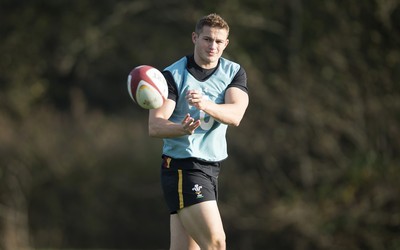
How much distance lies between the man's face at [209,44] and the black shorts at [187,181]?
2.47 feet

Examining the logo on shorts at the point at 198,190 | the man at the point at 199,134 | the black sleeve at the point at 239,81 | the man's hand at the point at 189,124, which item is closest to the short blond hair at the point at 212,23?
the man at the point at 199,134

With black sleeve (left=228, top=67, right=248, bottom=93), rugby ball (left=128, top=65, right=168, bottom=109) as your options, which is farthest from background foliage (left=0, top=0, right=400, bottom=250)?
rugby ball (left=128, top=65, right=168, bottom=109)

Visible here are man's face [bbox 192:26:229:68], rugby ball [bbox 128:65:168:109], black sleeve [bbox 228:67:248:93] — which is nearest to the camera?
rugby ball [bbox 128:65:168:109]

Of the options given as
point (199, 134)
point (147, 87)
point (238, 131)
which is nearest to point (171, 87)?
point (147, 87)

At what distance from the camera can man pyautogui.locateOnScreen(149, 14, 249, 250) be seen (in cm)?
609

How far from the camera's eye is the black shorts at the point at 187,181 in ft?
20.3

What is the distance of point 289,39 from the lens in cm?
1476

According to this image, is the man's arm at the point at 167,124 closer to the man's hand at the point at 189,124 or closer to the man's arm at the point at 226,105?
the man's hand at the point at 189,124

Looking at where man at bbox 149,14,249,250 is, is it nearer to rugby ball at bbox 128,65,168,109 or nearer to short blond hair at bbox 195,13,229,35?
short blond hair at bbox 195,13,229,35

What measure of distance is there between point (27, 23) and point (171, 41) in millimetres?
3156

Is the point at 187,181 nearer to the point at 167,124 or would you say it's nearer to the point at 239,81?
the point at 167,124

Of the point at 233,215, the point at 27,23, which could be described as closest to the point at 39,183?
the point at 27,23

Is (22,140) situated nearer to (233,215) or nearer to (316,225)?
(233,215)

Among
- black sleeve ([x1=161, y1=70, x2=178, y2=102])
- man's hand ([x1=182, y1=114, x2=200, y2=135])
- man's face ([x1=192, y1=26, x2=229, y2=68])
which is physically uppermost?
man's face ([x1=192, y1=26, x2=229, y2=68])
